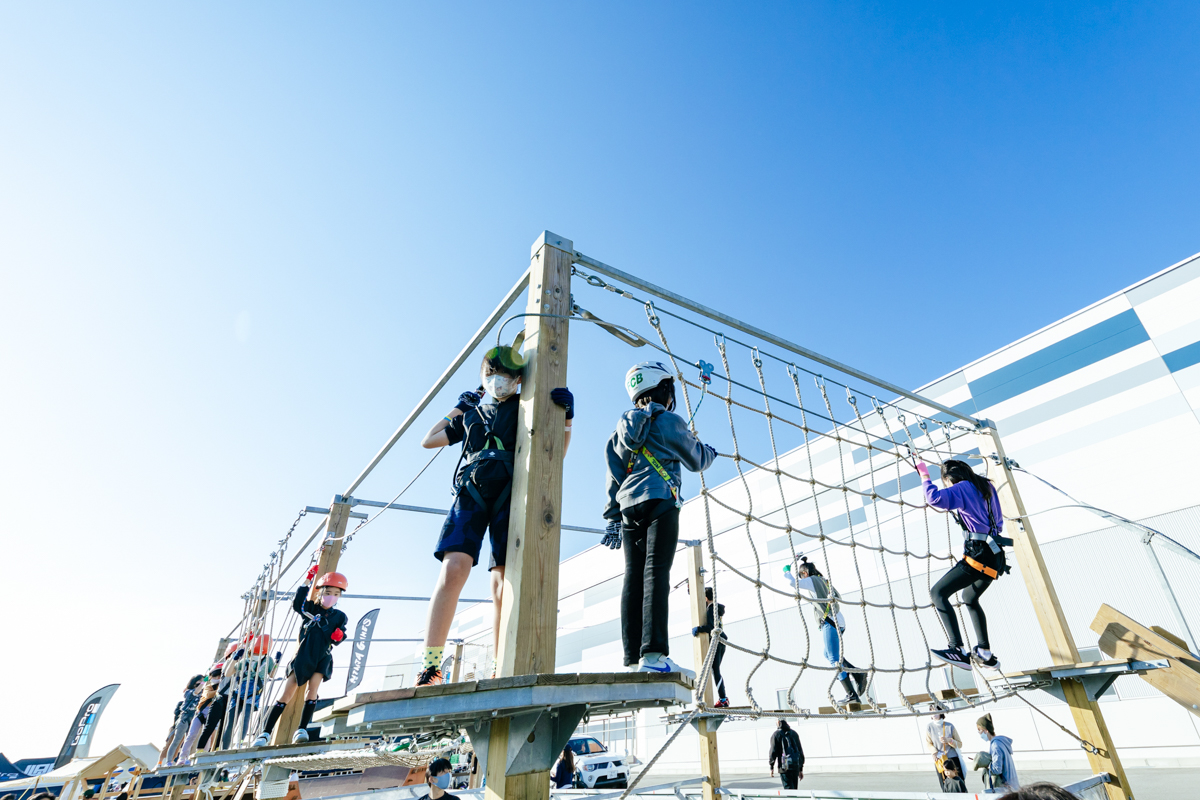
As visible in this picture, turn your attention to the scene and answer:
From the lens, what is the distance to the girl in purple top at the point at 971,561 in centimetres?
383

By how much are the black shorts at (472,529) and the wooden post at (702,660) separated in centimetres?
256

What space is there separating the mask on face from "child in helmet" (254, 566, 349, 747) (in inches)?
135

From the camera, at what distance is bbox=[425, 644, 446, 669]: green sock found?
2.14 meters

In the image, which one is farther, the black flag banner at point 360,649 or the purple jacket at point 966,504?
the black flag banner at point 360,649

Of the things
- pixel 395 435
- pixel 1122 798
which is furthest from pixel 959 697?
pixel 395 435

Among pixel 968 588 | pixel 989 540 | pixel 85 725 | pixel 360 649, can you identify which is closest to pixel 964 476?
pixel 989 540

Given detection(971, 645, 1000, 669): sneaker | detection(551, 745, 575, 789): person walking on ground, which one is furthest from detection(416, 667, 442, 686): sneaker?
detection(551, 745, 575, 789): person walking on ground

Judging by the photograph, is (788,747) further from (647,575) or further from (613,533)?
(647,575)

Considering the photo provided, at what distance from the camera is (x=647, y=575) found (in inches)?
86.9

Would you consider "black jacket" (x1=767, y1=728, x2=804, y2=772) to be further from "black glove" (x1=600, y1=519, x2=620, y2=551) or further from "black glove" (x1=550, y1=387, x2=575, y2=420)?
"black glove" (x1=550, y1=387, x2=575, y2=420)

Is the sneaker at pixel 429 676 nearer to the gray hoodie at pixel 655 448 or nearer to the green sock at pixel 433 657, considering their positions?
the green sock at pixel 433 657

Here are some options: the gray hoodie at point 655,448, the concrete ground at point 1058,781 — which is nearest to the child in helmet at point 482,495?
the gray hoodie at point 655,448

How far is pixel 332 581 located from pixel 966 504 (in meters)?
5.23

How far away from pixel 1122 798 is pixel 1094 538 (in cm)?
830
